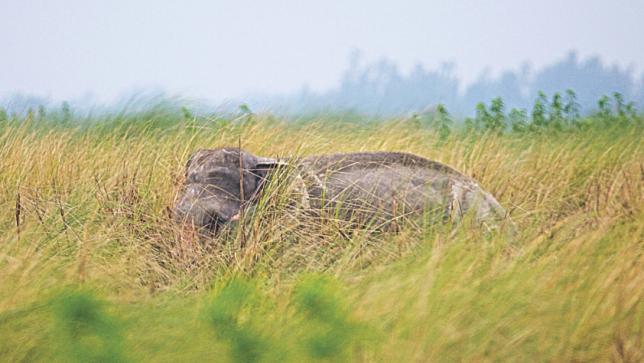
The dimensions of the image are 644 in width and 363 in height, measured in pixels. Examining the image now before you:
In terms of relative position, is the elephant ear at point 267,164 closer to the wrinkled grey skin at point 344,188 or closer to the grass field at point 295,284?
the wrinkled grey skin at point 344,188

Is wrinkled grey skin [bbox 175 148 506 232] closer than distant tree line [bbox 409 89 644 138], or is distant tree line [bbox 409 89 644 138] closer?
wrinkled grey skin [bbox 175 148 506 232]

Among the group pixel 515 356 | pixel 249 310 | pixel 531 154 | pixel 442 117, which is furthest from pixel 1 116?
pixel 515 356

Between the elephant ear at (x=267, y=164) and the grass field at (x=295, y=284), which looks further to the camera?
the elephant ear at (x=267, y=164)

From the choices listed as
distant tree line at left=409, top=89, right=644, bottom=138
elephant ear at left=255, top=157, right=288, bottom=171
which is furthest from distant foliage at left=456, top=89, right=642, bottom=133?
elephant ear at left=255, top=157, right=288, bottom=171

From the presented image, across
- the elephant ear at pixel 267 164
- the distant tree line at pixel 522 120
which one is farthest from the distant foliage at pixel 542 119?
the elephant ear at pixel 267 164

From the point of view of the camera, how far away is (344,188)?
6066 mm

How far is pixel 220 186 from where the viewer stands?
5926 mm

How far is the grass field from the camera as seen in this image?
3.20 metres

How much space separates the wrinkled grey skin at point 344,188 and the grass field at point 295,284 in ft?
0.58

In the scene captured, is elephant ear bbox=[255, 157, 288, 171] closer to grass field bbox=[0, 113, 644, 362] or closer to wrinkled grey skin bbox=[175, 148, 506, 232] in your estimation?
wrinkled grey skin bbox=[175, 148, 506, 232]

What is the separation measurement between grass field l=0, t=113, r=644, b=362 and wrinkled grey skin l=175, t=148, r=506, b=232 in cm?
18

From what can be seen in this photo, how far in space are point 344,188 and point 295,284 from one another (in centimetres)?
208

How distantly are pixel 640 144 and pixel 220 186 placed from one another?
4.90m

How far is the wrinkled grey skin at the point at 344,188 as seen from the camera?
19.0 feet
